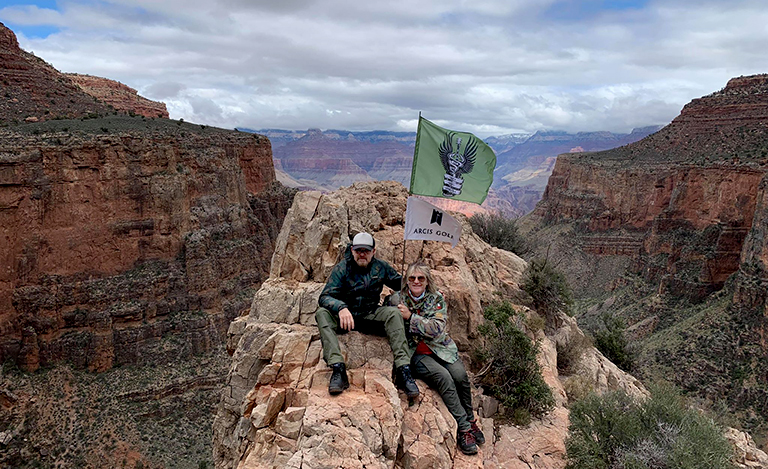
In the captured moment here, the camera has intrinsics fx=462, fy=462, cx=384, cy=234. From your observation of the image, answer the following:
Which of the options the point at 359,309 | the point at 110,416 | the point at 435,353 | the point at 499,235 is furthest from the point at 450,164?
the point at 110,416

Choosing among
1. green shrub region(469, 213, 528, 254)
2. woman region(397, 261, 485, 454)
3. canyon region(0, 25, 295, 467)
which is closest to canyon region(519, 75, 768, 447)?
green shrub region(469, 213, 528, 254)

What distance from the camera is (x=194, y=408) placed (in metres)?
29.5

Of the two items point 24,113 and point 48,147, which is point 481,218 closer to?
point 48,147

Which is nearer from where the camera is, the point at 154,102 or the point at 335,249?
the point at 335,249

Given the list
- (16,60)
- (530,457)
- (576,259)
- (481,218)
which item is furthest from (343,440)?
(576,259)

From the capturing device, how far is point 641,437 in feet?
22.9

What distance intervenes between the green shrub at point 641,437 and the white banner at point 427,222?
3869 millimetres

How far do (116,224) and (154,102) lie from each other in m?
49.7

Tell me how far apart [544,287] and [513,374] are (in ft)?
17.9

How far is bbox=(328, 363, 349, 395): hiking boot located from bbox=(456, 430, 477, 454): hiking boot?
1.90 metres

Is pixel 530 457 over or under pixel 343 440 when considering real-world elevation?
under

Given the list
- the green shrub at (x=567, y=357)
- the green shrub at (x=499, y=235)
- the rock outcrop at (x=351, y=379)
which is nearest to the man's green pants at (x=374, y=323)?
the rock outcrop at (x=351, y=379)

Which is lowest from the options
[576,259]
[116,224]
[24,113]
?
[576,259]

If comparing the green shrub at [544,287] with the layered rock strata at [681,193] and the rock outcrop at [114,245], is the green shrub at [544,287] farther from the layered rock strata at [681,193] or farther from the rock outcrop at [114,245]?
the layered rock strata at [681,193]
